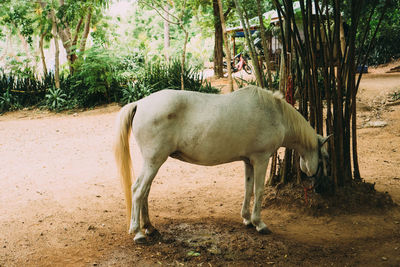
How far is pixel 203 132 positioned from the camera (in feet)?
11.5

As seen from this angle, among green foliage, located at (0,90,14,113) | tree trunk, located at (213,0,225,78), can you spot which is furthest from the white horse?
tree trunk, located at (213,0,225,78)

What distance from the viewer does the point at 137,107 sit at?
357cm

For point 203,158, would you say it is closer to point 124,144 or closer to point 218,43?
point 124,144

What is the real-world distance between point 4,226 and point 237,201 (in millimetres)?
2925

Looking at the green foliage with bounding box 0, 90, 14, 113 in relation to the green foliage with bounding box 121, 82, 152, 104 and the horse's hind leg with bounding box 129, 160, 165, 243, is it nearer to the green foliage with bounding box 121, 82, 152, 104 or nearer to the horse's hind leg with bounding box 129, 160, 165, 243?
the green foliage with bounding box 121, 82, 152, 104

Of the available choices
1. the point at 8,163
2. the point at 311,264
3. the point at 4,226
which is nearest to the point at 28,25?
the point at 8,163

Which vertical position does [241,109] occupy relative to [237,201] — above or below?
above

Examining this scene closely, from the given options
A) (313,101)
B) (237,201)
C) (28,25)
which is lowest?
(237,201)

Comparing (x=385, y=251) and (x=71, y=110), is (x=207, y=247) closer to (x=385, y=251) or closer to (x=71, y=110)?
(x=385, y=251)

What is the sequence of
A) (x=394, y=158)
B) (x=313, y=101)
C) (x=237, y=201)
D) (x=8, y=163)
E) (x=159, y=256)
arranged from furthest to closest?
1. (x=8, y=163)
2. (x=394, y=158)
3. (x=237, y=201)
4. (x=313, y=101)
5. (x=159, y=256)

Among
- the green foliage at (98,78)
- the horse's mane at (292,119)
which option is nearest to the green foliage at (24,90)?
the green foliage at (98,78)

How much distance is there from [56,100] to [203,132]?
1059 cm

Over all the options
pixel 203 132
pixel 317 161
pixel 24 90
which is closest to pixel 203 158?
pixel 203 132

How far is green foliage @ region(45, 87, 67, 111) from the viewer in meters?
12.6
